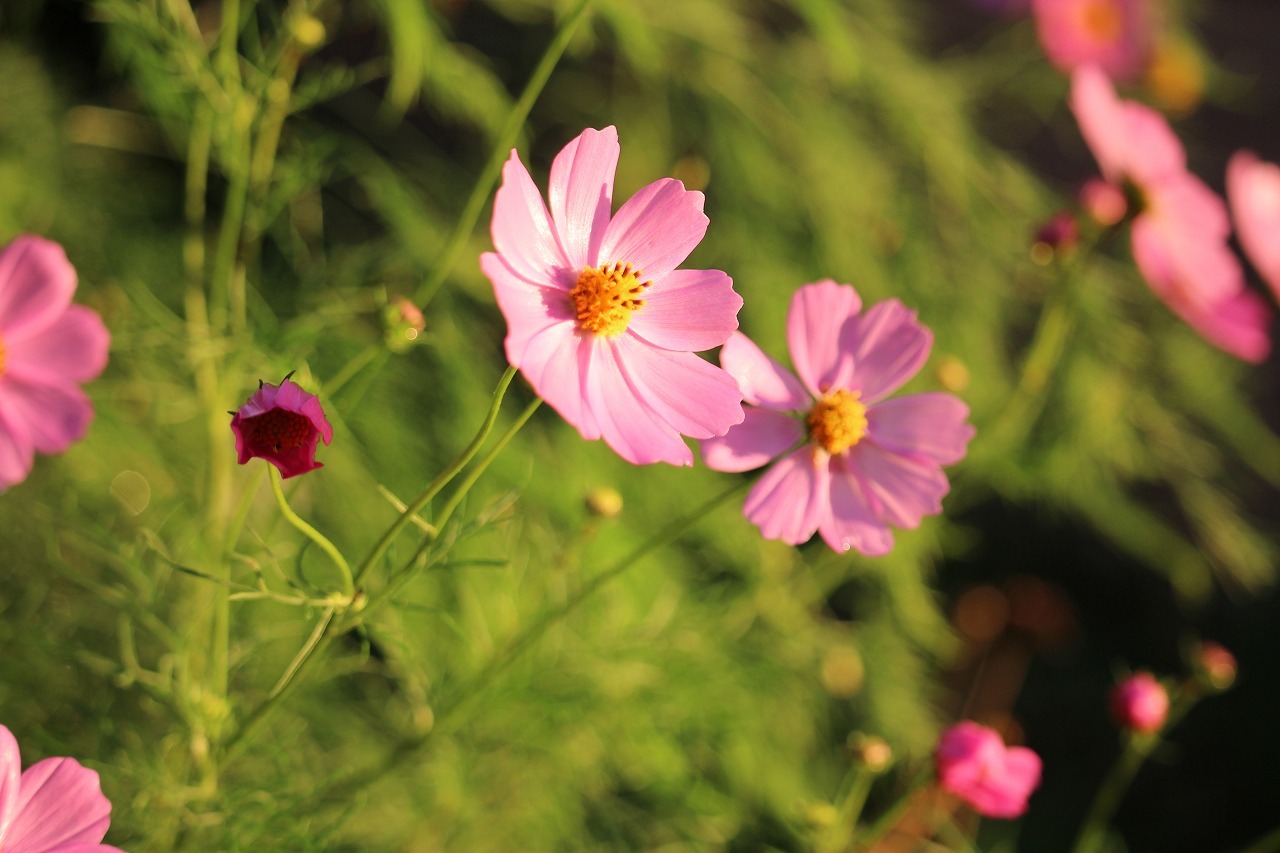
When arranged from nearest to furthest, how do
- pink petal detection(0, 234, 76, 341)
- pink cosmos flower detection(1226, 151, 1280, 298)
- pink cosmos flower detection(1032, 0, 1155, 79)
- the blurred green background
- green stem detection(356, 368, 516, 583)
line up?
green stem detection(356, 368, 516, 583), pink petal detection(0, 234, 76, 341), the blurred green background, pink cosmos flower detection(1226, 151, 1280, 298), pink cosmos flower detection(1032, 0, 1155, 79)

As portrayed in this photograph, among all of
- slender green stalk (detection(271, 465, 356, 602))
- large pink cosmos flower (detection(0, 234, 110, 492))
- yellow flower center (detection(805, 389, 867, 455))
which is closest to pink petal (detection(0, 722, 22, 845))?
slender green stalk (detection(271, 465, 356, 602))

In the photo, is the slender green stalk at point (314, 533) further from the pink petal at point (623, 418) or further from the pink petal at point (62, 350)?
the pink petal at point (62, 350)

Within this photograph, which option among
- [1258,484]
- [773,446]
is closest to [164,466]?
[773,446]

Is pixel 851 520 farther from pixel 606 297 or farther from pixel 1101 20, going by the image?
pixel 1101 20

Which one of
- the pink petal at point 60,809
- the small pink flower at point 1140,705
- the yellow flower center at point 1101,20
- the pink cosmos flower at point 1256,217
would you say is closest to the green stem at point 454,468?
the pink petal at point 60,809

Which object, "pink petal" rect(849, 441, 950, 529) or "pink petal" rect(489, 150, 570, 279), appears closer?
"pink petal" rect(489, 150, 570, 279)

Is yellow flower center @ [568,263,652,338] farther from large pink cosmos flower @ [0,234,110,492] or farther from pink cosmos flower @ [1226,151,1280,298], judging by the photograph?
pink cosmos flower @ [1226,151,1280,298]
